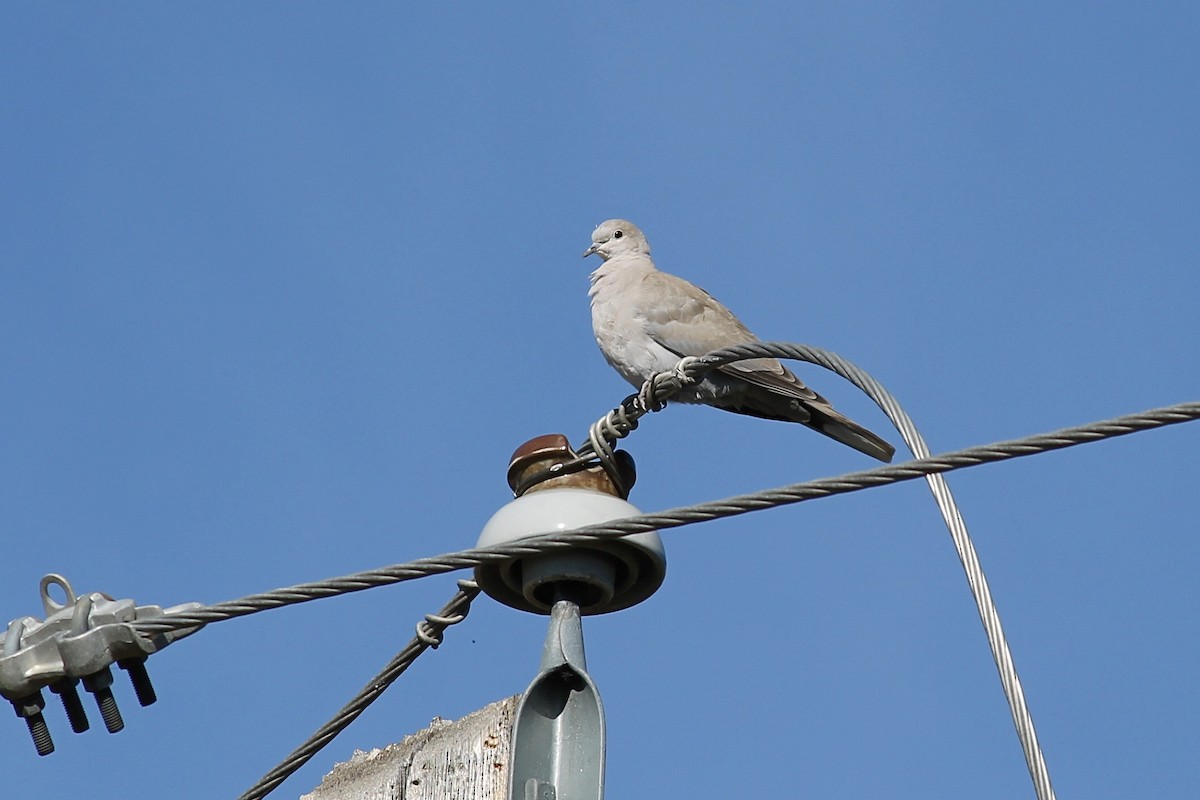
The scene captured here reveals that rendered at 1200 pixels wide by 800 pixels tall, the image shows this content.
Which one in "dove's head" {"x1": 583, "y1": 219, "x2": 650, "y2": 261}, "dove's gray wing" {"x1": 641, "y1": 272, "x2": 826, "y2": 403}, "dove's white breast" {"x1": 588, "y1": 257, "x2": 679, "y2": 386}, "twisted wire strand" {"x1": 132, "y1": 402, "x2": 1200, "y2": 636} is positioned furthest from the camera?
"dove's head" {"x1": 583, "y1": 219, "x2": 650, "y2": 261}

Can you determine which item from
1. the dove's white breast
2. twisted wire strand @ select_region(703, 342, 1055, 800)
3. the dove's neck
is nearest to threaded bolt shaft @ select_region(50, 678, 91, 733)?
twisted wire strand @ select_region(703, 342, 1055, 800)

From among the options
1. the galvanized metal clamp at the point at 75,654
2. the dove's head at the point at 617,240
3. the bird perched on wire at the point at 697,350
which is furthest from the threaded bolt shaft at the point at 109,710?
the dove's head at the point at 617,240

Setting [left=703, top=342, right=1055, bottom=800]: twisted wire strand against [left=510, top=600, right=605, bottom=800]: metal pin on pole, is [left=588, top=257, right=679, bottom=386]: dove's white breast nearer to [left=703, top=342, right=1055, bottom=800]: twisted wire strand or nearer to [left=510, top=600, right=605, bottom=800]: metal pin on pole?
[left=703, top=342, right=1055, bottom=800]: twisted wire strand

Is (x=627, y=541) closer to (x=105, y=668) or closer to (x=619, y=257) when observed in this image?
(x=105, y=668)

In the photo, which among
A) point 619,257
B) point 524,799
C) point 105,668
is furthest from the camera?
point 619,257

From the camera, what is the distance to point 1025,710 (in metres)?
3.15

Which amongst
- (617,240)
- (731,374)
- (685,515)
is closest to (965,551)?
(685,515)

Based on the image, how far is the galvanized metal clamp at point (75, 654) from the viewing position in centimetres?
356

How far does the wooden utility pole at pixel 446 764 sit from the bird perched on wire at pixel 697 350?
359cm

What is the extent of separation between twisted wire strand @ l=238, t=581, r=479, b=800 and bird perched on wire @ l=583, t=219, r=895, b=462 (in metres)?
3.09

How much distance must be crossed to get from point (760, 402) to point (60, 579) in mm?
3949

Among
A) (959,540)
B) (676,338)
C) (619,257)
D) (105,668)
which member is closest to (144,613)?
(105,668)

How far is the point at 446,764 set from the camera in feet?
10.4

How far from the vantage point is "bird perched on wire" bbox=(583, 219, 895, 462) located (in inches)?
271
